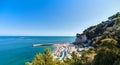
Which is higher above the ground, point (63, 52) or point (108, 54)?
point (108, 54)

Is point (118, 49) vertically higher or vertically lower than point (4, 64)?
higher

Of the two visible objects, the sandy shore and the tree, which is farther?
the sandy shore

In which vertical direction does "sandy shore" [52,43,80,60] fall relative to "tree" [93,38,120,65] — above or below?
below

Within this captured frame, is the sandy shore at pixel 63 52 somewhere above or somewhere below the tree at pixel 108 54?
below

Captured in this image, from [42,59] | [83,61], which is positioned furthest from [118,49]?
[42,59]

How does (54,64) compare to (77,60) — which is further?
(77,60)

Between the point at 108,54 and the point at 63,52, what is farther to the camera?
the point at 63,52

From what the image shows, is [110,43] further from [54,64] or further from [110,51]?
[54,64]

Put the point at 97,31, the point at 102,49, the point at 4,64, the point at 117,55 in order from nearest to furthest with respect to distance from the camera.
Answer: the point at 117,55, the point at 102,49, the point at 4,64, the point at 97,31

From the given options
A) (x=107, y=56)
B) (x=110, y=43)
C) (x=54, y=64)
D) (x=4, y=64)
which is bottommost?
(x=4, y=64)

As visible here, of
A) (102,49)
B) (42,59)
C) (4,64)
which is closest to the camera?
(102,49)

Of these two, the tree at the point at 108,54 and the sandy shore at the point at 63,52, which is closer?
the tree at the point at 108,54
